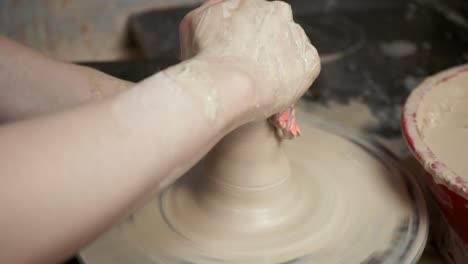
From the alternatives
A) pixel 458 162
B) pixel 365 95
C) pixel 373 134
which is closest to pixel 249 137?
pixel 458 162

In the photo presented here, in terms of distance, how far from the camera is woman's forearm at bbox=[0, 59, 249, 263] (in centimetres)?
70

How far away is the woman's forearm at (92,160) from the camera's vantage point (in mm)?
702

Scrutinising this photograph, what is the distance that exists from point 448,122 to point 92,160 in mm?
916

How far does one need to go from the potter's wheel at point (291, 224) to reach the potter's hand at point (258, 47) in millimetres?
246

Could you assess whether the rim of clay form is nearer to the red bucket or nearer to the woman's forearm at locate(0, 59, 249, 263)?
the red bucket

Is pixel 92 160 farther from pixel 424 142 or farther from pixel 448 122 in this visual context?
pixel 448 122

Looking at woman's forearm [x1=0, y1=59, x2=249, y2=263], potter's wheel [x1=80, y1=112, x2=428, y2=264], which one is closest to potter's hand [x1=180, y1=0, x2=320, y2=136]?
woman's forearm [x1=0, y1=59, x2=249, y2=263]

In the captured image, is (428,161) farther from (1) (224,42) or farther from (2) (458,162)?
(1) (224,42)

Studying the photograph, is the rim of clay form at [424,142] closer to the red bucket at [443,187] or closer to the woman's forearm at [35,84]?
the red bucket at [443,187]

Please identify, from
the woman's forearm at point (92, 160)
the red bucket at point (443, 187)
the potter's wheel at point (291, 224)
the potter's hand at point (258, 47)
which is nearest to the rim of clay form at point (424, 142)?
the red bucket at point (443, 187)

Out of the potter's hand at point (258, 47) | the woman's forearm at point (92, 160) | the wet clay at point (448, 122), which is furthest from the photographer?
the wet clay at point (448, 122)

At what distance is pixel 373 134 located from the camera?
1.74m

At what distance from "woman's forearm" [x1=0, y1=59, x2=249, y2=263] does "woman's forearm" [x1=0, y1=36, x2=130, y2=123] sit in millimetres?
390

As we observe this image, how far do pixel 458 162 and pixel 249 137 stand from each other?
18.1 inches
